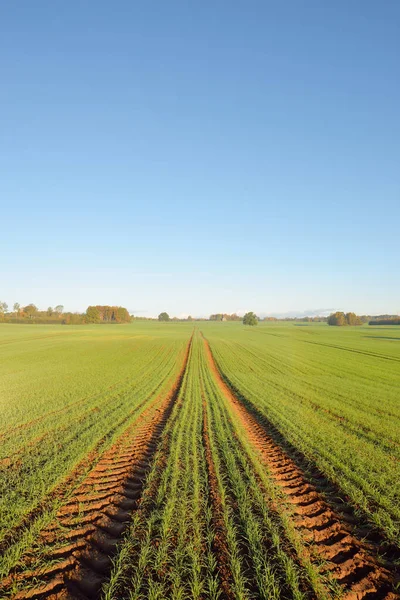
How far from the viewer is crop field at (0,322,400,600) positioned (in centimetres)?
482

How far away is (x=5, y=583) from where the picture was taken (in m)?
4.63

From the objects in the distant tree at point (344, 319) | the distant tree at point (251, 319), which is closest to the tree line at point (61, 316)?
the distant tree at point (251, 319)

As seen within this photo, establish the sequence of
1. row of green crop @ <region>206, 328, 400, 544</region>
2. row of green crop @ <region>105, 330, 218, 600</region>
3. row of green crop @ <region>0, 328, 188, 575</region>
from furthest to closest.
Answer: row of green crop @ <region>206, 328, 400, 544</region> < row of green crop @ <region>0, 328, 188, 575</region> < row of green crop @ <region>105, 330, 218, 600</region>

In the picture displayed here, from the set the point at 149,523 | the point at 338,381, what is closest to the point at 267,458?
the point at 149,523

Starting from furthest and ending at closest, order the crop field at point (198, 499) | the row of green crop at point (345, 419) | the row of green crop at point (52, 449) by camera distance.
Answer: the row of green crop at point (345, 419) → the row of green crop at point (52, 449) → the crop field at point (198, 499)

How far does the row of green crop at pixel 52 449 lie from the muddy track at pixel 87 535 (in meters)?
0.39

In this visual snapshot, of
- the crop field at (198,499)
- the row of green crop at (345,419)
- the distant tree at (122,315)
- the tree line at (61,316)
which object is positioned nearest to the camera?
the crop field at (198,499)

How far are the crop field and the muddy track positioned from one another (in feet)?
0.08

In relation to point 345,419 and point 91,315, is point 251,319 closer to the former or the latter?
point 91,315

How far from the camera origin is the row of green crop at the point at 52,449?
6.47 m

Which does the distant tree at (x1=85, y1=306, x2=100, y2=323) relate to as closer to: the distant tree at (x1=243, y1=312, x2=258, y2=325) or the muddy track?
the distant tree at (x1=243, y1=312, x2=258, y2=325)

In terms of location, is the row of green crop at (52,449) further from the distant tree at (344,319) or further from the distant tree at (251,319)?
the distant tree at (344,319)

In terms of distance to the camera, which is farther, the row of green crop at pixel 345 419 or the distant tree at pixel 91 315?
the distant tree at pixel 91 315

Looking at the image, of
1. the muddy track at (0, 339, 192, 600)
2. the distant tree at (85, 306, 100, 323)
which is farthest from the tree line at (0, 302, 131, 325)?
the muddy track at (0, 339, 192, 600)
